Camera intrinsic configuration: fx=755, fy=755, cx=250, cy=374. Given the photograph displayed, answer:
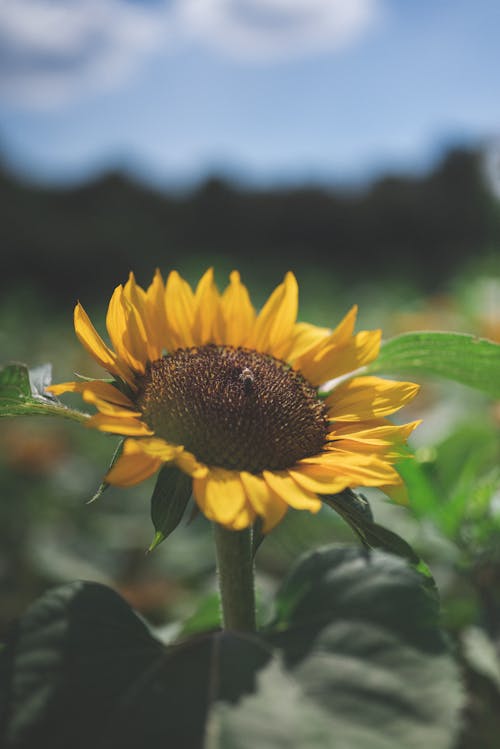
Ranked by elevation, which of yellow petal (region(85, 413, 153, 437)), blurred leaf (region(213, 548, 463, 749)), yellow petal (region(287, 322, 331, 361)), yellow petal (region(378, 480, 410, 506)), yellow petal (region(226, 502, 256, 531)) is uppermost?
yellow petal (region(287, 322, 331, 361))

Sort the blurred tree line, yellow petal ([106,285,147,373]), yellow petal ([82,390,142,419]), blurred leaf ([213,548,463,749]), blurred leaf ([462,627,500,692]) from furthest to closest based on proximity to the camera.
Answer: the blurred tree line
blurred leaf ([462,627,500,692])
yellow petal ([106,285,147,373])
yellow petal ([82,390,142,419])
blurred leaf ([213,548,463,749])

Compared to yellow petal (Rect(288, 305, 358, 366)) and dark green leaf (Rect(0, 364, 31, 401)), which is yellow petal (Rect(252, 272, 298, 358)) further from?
dark green leaf (Rect(0, 364, 31, 401))

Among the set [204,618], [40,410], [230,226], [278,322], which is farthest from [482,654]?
[230,226]

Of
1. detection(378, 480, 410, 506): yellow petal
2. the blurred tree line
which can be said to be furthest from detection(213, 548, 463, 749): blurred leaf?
the blurred tree line

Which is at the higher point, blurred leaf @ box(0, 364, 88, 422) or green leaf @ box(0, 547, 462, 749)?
blurred leaf @ box(0, 364, 88, 422)

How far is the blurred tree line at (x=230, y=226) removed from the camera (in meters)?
7.79

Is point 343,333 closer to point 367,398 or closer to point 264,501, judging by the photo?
point 367,398

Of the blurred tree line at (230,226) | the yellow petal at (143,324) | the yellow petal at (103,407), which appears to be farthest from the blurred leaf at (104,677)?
the blurred tree line at (230,226)

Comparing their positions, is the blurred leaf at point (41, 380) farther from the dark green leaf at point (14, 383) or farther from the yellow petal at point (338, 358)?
the yellow petal at point (338, 358)

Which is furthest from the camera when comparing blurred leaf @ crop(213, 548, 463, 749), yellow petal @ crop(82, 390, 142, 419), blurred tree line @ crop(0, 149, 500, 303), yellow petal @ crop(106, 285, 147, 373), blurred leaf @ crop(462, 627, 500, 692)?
blurred tree line @ crop(0, 149, 500, 303)

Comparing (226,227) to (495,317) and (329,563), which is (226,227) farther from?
(329,563)

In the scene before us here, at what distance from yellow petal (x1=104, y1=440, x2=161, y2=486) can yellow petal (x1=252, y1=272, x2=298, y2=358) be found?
27 centimetres

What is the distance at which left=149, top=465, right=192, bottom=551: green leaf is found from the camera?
0.50 m

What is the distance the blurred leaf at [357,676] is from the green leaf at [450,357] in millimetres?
226
